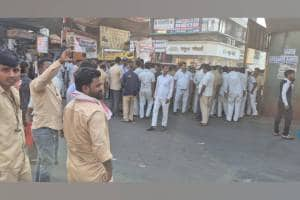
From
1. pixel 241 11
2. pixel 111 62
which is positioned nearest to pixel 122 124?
pixel 111 62

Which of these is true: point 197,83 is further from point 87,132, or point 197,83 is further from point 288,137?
point 87,132

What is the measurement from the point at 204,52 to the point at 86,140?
129 cm

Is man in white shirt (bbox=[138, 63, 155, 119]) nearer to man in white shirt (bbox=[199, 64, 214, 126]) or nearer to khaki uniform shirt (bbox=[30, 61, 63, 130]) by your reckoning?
man in white shirt (bbox=[199, 64, 214, 126])

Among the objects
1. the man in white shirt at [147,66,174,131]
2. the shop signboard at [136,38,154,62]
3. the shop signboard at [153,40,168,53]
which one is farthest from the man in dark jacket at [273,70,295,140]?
the shop signboard at [136,38,154,62]

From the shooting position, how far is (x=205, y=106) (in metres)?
3.12

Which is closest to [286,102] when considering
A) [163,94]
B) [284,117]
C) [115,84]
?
[284,117]

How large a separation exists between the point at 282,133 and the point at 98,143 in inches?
64.2

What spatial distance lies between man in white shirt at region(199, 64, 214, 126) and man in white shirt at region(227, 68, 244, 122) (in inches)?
6.6

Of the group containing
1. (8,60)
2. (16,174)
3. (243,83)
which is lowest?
(16,174)

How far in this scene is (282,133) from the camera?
300 cm

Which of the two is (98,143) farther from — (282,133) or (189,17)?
(282,133)

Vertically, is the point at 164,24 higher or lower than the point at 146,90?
higher

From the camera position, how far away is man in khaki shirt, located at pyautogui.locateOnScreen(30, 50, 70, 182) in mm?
2777

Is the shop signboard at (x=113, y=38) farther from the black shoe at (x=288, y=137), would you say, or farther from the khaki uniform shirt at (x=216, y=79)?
the black shoe at (x=288, y=137)
